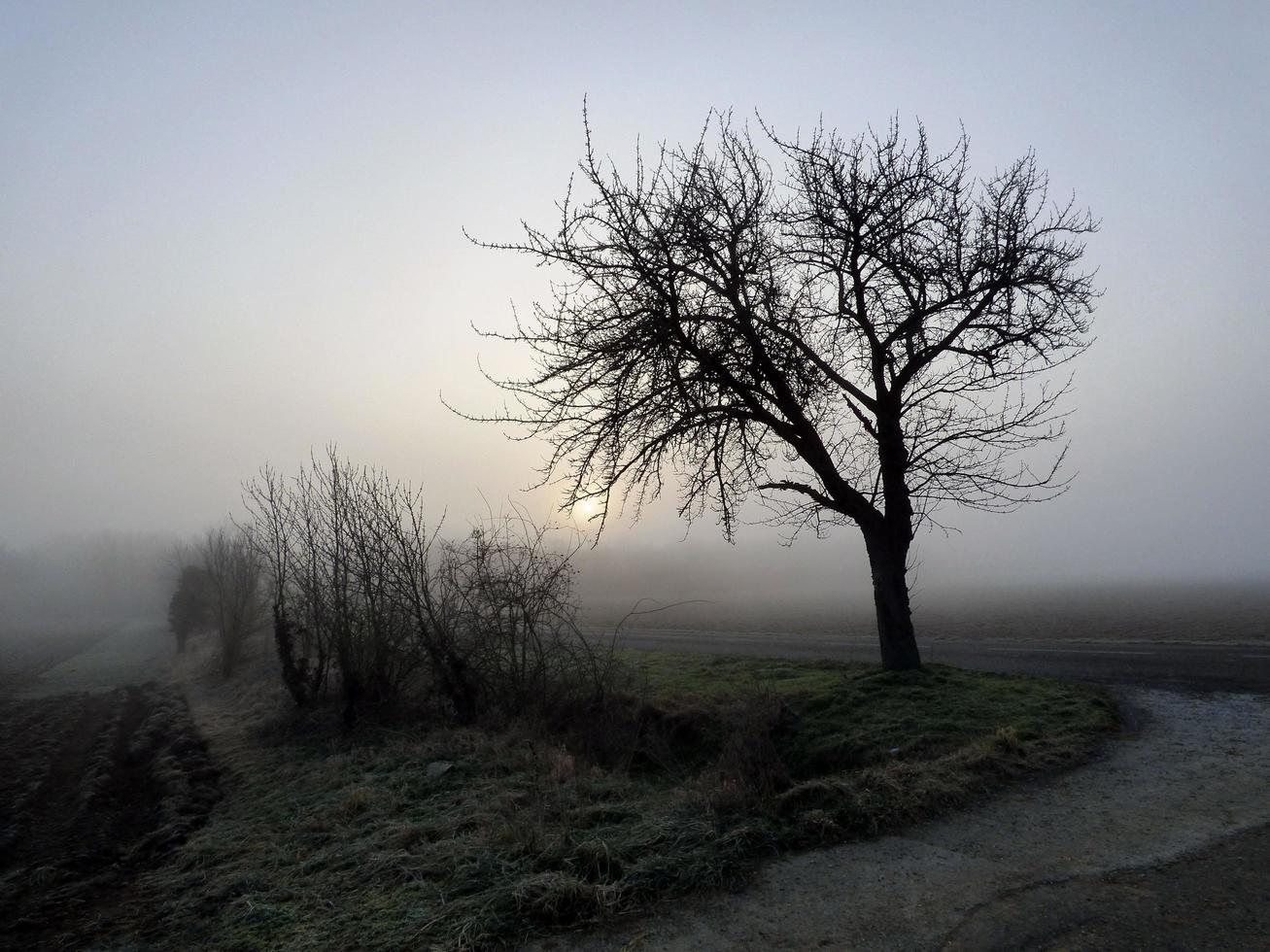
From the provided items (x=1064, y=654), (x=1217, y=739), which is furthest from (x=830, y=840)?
(x=1064, y=654)

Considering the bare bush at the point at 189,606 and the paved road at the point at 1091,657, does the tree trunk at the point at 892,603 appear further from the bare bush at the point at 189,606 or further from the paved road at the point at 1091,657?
the bare bush at the point at 189,606

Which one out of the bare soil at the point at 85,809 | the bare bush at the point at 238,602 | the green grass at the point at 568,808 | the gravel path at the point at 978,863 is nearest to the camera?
the gravel path at the point at 978,863

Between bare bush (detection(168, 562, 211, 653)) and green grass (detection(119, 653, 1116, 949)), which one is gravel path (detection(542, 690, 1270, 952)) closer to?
green grass (detection(119, 653, 1116, 949))

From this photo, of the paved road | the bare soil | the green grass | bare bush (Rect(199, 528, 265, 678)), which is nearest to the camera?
the green grass

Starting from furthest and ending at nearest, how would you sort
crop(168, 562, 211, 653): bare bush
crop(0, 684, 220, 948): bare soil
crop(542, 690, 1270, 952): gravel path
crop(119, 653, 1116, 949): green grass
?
crop(168, 562, 211, 653): bare bush
crop(0, 684, 220, 948): bare soil
crop(119, 653, 1116, 949): green grass
crop(542, 690, 1270, 952): gravel path

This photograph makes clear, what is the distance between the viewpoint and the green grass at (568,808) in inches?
191

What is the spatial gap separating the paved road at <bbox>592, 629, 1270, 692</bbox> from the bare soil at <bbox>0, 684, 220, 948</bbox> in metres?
11.6

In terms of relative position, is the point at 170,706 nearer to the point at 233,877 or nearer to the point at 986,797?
the point at 233,877

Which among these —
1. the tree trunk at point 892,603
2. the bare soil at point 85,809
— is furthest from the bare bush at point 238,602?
the tree trunk at point 892,603

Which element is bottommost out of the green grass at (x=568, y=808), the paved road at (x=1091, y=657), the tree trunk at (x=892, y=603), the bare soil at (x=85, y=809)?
the bare soil at (x=85, y=809)

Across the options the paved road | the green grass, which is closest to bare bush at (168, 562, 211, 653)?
the paved road

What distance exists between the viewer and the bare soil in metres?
6.24

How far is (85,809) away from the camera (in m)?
9.23

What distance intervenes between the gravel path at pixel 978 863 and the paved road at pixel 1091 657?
4.19 metres
